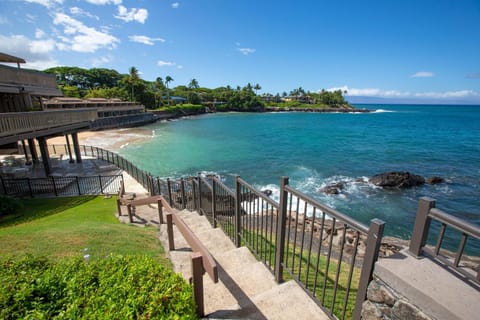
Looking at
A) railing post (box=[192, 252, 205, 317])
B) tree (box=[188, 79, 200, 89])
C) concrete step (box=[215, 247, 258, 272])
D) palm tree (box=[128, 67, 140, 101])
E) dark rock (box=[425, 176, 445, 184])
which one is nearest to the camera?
railing post (box=[192, 252, 205, 317])

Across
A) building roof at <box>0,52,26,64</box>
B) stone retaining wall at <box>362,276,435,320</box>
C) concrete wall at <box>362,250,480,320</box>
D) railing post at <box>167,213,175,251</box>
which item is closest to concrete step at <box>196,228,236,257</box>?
railing post at <box>167,213,175,251</box>

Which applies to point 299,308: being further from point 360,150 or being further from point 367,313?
point 360,150

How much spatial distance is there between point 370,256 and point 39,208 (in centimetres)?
1215

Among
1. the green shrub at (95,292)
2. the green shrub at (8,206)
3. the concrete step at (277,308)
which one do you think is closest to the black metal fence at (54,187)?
the green shrub at (8,206)

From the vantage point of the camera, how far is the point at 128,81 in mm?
61500

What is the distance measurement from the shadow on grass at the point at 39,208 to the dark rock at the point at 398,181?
19395 millimetres

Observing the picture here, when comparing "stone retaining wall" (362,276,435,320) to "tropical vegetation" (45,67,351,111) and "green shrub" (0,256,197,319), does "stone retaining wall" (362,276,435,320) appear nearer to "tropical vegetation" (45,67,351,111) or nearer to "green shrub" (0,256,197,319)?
"green shrub" (0,256,197,319)

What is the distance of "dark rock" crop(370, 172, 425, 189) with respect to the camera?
56.5 ft

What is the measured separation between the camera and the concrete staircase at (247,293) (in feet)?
9.43

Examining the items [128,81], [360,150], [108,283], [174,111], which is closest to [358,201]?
[108,283]

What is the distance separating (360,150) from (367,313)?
32714 mm

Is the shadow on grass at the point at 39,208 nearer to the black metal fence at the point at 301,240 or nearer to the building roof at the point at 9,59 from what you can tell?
the black metal fence at the point at 301,240

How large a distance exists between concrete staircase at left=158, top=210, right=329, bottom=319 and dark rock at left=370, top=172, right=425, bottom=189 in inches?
670

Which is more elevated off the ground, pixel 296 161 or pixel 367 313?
pixel 367 313
